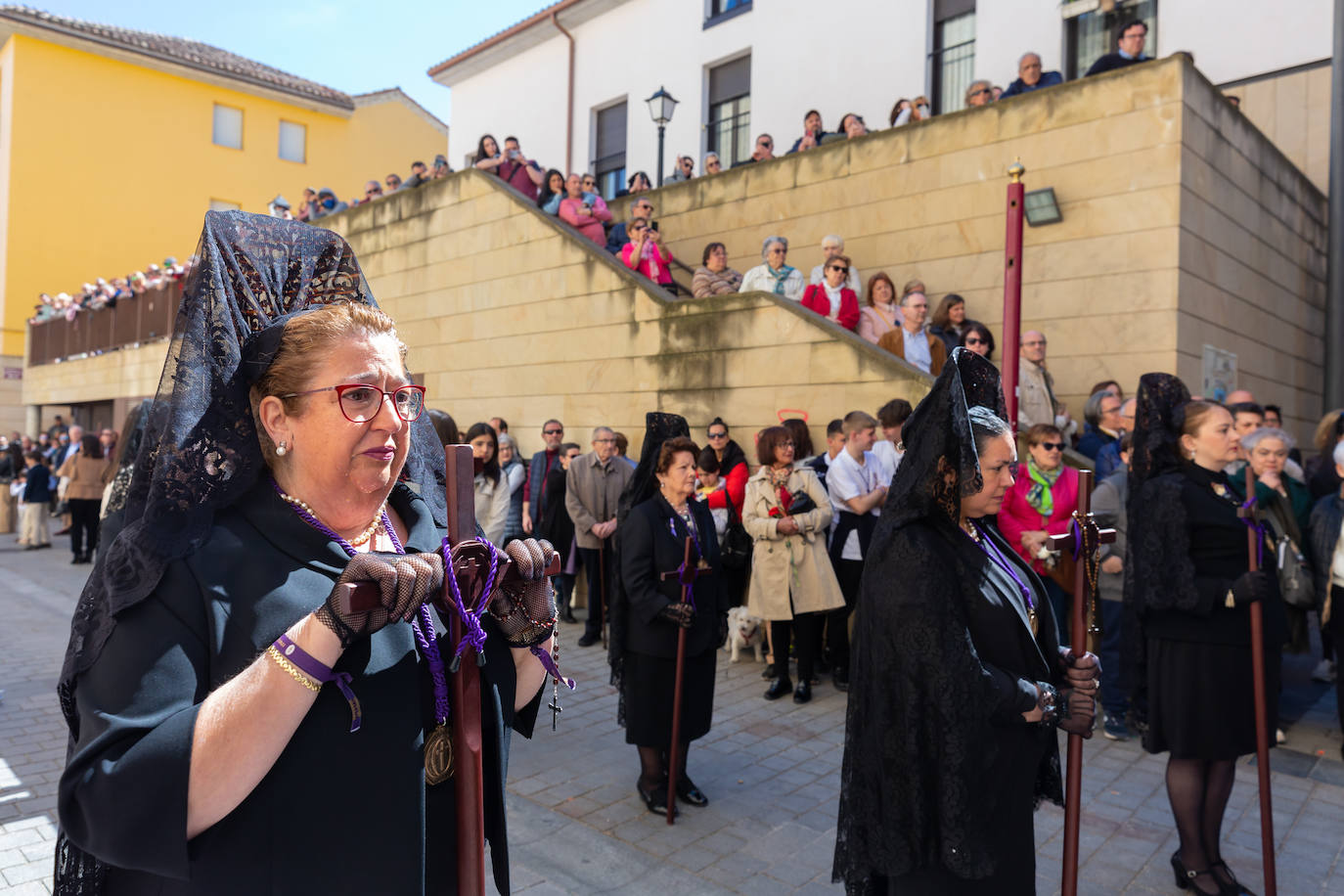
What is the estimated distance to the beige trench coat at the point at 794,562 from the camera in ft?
A: 22.9

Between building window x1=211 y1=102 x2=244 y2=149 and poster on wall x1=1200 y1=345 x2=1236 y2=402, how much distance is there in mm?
34059

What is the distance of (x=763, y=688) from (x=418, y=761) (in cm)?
593

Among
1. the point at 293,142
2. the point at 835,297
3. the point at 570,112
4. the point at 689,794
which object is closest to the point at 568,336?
the point at 835,297

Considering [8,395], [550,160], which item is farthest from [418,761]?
[8,395]

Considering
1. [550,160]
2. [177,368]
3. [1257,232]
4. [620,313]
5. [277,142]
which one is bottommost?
[177,368]

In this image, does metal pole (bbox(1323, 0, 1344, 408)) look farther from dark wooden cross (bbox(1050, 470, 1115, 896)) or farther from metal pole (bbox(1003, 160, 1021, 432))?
dark wooden cross (bbox(1050, 470, 1115, 896))

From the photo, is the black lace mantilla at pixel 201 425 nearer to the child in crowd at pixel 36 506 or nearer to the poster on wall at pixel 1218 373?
the poster on wall at pixel 1218 373

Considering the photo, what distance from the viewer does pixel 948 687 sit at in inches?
101

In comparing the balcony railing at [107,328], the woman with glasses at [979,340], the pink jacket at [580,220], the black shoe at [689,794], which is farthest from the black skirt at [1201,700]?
the balcony railing at [107,328]

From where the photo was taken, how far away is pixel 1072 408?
9766 mm

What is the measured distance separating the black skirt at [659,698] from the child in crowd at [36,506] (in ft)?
52.5

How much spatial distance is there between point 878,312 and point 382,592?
9026 millimetres

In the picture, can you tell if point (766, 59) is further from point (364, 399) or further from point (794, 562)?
point (364, 399)

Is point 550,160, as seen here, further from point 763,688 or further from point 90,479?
point 763,688
